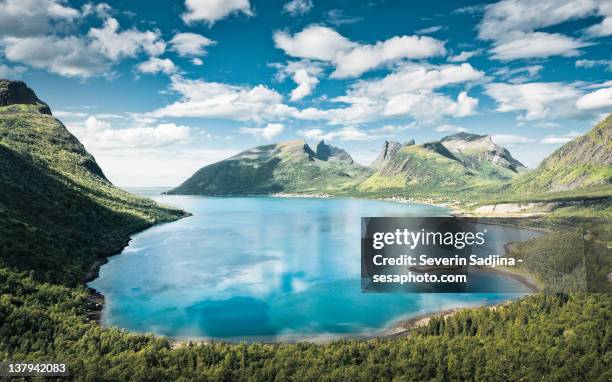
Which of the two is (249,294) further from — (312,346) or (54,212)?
(54,212)

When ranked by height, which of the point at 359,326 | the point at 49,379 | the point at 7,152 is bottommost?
the point at 359,326

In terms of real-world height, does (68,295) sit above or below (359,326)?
above

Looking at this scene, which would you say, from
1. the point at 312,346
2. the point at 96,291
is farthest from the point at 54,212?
the point at 312,346

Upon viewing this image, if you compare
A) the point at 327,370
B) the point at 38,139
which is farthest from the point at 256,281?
the point at 38,139

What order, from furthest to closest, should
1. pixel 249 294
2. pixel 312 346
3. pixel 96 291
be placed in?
pixel 249 294 → pixel 96 291 → pixel 312 346

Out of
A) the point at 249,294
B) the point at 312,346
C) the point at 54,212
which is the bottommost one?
the point at 249,294

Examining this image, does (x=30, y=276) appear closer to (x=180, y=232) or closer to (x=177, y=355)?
(x=177, y=355)

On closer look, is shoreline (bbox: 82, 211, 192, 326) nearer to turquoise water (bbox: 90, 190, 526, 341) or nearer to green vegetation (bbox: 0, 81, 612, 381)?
turquoise water (bbox: 90, 190, 526, 341)

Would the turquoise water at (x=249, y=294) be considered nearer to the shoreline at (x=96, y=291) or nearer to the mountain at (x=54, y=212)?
the shoreline at (x=96, y=291)
